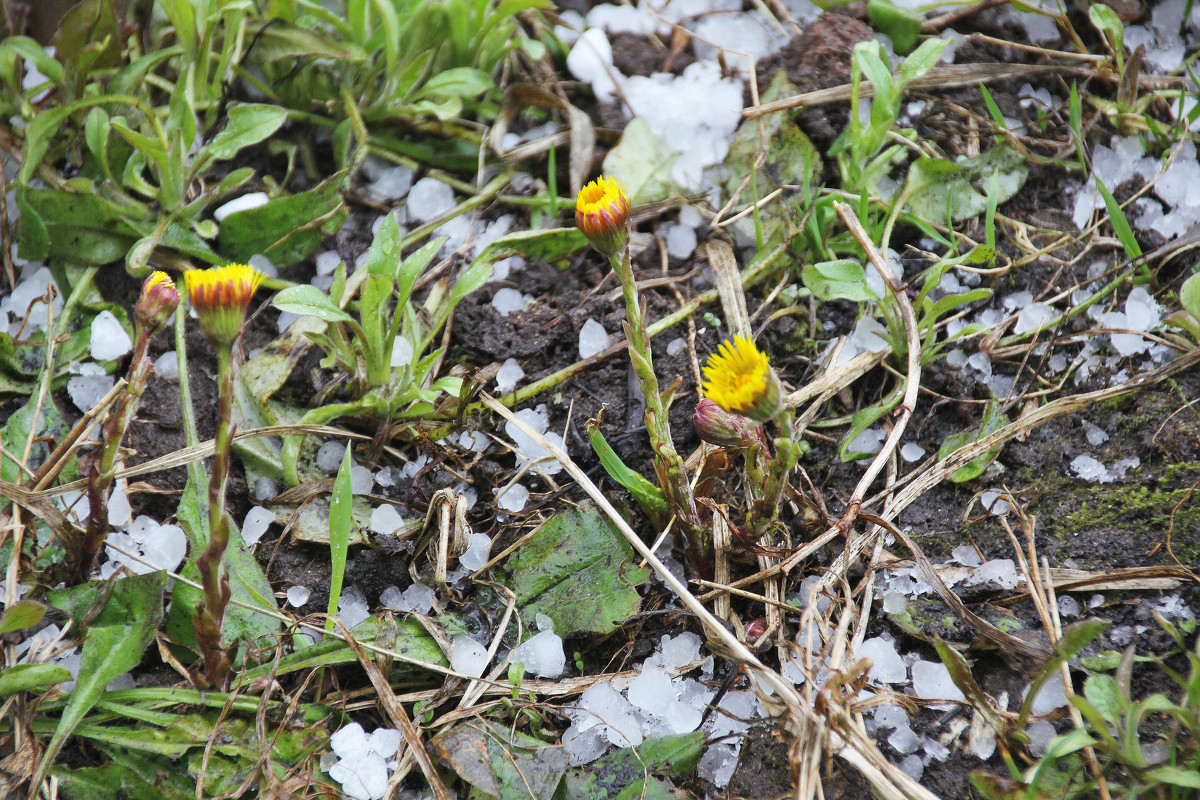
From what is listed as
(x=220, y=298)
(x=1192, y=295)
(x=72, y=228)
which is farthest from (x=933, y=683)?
(x=72, y=228)

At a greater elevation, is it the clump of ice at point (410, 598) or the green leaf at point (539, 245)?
the green leaf at point (539, 245)

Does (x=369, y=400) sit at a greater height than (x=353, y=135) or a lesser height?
lesser

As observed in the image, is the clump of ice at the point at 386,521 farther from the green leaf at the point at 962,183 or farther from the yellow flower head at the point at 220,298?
the green leaf at the point at 962,183

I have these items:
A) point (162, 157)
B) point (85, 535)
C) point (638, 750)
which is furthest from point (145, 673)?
point (162, 157)

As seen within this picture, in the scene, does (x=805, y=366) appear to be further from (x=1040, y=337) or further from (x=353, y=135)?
(x=353, y=135)

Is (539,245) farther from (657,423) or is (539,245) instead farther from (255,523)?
(255,523)

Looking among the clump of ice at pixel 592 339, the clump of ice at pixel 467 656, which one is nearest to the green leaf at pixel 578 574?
the clump of ice at pixel 467 656
